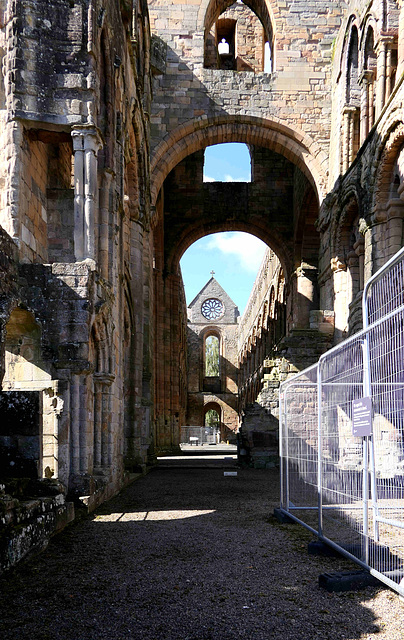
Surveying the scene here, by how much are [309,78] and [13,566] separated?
16394 mm

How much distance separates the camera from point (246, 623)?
3.47m

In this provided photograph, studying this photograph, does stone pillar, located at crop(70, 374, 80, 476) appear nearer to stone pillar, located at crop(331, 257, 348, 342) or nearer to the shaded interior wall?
the shaded interior wall

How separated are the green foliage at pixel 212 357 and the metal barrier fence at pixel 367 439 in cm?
4434

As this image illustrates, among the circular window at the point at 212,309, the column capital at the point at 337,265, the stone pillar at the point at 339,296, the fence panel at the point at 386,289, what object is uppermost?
the circular window at the point at 212,309

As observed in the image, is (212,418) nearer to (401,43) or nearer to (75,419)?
(401,43)

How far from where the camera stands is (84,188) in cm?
787

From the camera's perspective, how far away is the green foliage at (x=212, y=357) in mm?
50672

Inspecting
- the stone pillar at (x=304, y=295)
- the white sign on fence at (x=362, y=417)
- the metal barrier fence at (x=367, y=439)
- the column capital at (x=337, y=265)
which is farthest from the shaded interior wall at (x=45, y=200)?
the stone pillar at (x=304, y=295)

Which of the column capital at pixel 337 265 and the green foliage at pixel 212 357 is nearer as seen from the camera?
the column capital at pixel 337 265

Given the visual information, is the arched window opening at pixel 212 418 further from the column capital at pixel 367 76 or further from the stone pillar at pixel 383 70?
the stone pillar at pixel 383 70

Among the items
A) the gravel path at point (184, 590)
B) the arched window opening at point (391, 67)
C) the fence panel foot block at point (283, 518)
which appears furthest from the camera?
the arched window opening at point (391, 67)

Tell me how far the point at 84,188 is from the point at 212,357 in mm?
43960

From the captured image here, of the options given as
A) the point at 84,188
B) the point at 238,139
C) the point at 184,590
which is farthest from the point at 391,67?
the point at 184,590

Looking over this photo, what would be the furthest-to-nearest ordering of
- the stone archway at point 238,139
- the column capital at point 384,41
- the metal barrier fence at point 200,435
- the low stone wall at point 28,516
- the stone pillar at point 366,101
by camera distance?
the metal barrier fence at point 200,435
the stone archway at point 238,139
the stone pillar at point 366,101
the column capital at point 384,41
the low stone wall at point 28,516
